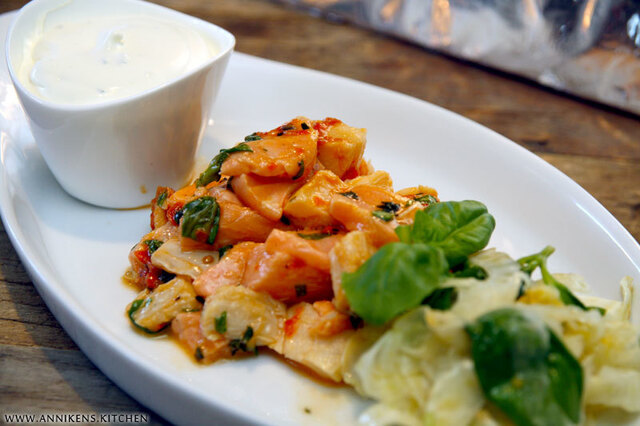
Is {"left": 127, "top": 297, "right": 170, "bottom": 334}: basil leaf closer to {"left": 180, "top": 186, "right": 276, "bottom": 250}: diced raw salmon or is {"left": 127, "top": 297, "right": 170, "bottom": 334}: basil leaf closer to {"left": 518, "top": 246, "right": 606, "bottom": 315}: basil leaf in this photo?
{"left": 180, "top": 186, "right": 276, "bottom": 250}: diced raw salmon

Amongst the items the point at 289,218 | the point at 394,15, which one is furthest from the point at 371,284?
the point at 394,15

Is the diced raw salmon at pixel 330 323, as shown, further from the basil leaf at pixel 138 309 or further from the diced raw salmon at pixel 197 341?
the basil leaf at pixel 138 309

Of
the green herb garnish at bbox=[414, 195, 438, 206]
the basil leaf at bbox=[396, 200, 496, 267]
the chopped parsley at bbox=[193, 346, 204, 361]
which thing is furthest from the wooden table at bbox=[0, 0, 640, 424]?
the green herb garnish at bbox=[414, 195, 438, 206]

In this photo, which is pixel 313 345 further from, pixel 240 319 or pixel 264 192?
pixel 264 192

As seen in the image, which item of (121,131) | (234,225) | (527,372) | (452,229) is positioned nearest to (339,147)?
(234,225)

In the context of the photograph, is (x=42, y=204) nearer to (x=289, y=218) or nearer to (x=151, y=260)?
(x=151, y=260)

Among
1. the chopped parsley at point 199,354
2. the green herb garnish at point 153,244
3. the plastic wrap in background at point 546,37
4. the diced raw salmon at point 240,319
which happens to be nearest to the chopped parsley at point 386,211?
the diced raw salmon at point 240,319
